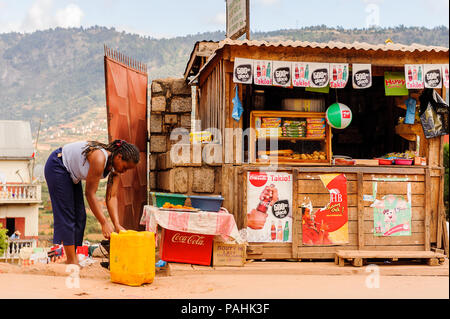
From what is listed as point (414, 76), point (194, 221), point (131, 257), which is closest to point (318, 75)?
point (414, 76)

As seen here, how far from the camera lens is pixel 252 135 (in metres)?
7.73

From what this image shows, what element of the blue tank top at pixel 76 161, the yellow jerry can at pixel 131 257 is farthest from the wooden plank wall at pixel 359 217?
the blue tank top at pixel 76 161

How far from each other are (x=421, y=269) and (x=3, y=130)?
27.1m

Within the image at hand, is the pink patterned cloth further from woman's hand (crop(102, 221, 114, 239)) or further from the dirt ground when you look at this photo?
woman's hand (crop(102, 221, 114, 239))

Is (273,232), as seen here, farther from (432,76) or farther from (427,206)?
(432,76)

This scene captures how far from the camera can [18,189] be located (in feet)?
82.8

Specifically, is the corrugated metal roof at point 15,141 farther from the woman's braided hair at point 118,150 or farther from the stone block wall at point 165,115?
the woman's braided hair at point 118,150

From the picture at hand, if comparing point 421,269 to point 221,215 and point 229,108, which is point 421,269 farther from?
point 229,108

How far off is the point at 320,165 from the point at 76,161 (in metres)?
3.94

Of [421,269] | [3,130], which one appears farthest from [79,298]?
[3,130]

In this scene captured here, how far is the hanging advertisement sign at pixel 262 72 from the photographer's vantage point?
291 inches

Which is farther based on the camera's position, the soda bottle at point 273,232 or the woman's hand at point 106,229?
the soda bottle at point 273,232

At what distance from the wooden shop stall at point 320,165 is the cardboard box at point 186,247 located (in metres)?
0.73

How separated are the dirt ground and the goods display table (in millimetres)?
225
